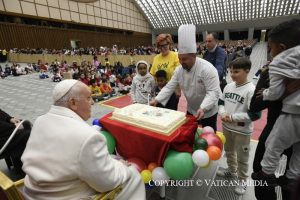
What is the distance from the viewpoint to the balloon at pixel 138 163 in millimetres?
1784

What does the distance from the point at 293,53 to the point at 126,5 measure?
112 ft

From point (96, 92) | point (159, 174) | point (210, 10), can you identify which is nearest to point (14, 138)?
point (159, 174)

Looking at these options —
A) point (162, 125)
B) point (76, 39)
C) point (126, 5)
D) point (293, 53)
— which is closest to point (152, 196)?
point (162, 125)

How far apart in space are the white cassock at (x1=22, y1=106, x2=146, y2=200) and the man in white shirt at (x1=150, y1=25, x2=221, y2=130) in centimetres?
119

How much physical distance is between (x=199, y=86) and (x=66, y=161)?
1684 mm

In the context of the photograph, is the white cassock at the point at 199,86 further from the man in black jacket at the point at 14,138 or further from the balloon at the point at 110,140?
the man in black jacket at the point at 14,138

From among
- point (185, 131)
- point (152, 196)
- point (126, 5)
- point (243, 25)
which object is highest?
point (126, 5)

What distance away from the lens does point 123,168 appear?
60.9 inches

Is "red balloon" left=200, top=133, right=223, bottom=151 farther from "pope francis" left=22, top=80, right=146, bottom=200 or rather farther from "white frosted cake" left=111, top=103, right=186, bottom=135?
"pope francis" left=22, top=80, right=146, bottom=200

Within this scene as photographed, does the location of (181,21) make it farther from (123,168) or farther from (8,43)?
(123,168)

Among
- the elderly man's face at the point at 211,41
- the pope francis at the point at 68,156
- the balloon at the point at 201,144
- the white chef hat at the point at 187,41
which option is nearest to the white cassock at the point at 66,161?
the pope francis at the point at 68,156

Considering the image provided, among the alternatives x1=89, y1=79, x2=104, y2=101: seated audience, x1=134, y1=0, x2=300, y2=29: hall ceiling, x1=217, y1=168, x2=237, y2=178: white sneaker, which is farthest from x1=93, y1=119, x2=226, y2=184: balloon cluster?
x1=134, y1=0, x2=300, y2=29: hall ceiling

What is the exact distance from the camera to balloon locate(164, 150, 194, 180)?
1.61 meters

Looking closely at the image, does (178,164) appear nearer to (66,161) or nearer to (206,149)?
(206,149)
